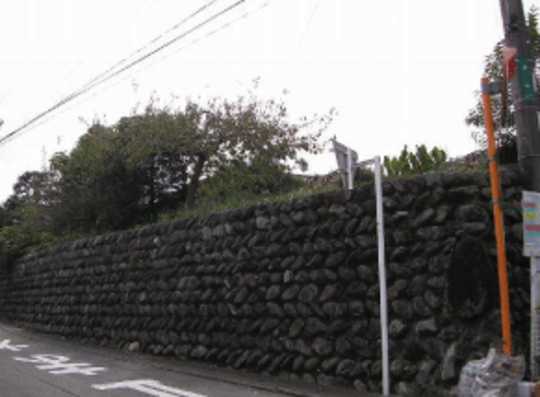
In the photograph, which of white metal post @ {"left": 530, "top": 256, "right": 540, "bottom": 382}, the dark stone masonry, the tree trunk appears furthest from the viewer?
the tree trunk

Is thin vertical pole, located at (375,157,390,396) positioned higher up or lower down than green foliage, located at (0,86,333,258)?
lower down

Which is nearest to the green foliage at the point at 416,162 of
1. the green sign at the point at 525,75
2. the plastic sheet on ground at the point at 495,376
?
the green sign at the point at 525,75

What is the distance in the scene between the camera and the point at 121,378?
30.5ft

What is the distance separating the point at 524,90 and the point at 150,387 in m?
6.41

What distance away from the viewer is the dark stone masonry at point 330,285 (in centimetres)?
643

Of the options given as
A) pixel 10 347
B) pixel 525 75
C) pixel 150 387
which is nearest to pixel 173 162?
pixel 10 347

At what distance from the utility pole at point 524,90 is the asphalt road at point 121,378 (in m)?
3.51

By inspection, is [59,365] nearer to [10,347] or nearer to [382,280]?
[10,347]

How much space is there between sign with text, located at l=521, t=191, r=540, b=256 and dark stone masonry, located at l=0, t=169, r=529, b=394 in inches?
26.3

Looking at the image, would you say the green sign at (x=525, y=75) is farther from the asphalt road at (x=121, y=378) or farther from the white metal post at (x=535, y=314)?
the asphalt road at (x=121, y=378)

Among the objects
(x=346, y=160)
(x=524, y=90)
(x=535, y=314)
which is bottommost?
(x=535, y=314)

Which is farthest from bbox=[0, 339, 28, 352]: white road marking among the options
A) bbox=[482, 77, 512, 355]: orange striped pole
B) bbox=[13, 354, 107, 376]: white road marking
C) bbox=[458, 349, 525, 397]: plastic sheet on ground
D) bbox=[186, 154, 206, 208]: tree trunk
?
bbox=[482, 77, 512, 355]: orange striped pole

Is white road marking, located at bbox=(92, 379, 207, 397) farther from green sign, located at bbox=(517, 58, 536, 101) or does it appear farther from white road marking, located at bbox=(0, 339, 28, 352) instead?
white road marking, located at bbox=(0, 339, 28, 352)

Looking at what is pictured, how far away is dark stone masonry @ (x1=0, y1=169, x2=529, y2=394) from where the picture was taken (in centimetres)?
643
